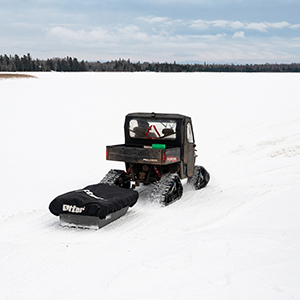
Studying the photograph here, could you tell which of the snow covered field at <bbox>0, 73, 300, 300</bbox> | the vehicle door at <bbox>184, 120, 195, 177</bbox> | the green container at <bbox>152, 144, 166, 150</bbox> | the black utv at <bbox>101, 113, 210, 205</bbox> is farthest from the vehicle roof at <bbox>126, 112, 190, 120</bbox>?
the snow covered field at <bbox>0, 73, 300, 300</bbox>

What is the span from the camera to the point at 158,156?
906 cm

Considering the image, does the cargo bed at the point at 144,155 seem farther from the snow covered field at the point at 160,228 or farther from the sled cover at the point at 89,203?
the sled cover at the point at 89,203

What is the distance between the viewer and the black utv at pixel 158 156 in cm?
920

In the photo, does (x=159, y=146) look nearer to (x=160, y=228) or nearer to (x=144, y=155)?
(x=144, y=155)

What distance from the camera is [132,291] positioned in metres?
4.99

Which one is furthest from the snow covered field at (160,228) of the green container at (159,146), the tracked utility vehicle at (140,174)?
the green container at (159,146)

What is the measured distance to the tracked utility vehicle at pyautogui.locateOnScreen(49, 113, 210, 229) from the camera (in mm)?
7453

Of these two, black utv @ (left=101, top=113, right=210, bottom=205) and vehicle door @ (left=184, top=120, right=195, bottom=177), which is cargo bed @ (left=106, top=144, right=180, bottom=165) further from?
vehicle door @ (left=184, top=120, right=195, bottom=177)

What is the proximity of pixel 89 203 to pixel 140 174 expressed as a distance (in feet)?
9.12

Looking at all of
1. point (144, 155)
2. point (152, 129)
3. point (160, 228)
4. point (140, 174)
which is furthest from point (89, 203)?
point (152, 129)

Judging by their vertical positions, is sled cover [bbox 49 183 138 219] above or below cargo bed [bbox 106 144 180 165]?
below

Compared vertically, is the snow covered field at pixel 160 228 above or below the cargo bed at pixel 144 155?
below

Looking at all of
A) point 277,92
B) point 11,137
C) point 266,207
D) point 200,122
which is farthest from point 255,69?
point 266,207

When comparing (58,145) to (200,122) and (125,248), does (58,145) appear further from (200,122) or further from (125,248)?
(125,248)
